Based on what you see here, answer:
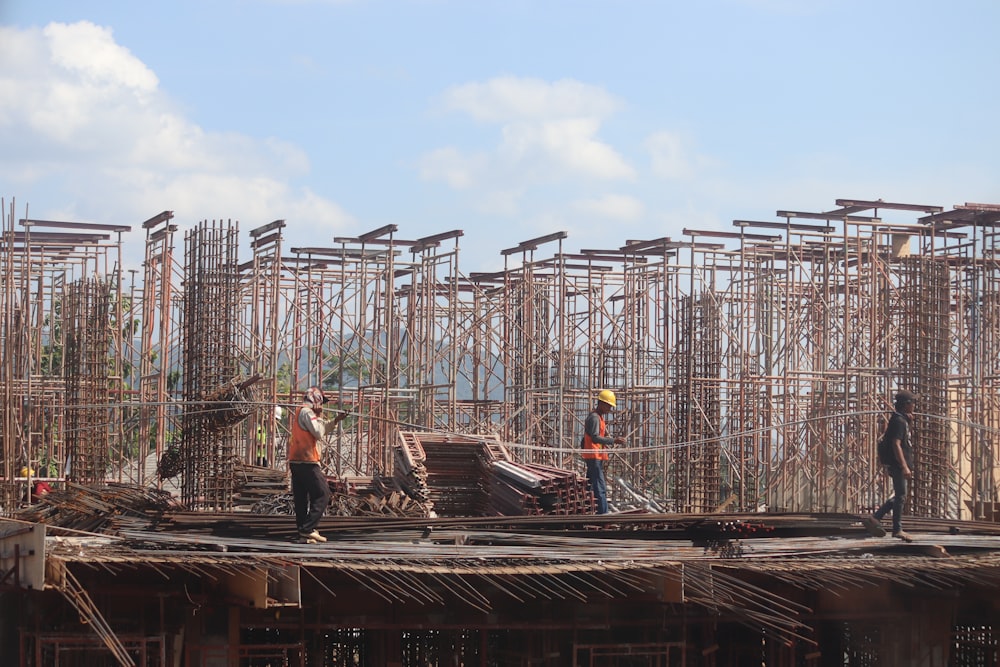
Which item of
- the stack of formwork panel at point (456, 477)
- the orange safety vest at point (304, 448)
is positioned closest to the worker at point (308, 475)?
the orange safety vest at point (304, 448)

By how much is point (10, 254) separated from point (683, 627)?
1194 cm

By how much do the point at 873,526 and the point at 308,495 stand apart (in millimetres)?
5627

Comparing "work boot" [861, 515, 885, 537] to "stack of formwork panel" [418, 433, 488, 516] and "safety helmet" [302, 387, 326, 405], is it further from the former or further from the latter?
"safety helmet" [302, 387, 326, 405]

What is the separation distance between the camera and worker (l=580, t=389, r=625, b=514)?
1501 centimetres

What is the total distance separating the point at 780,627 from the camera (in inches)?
491

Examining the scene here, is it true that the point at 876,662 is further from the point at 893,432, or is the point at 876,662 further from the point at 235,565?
the point at 235,565

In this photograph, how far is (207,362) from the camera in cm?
1900

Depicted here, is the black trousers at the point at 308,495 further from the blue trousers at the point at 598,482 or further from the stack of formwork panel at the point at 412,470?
the blue trousers at the point at 598,482

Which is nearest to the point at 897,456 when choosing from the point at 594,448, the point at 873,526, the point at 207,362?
the point at 873,526

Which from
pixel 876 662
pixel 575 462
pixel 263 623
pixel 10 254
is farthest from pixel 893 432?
pixel 575 462

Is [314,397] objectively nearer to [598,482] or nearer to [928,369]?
[598,482]

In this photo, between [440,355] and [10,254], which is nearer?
[10,254]

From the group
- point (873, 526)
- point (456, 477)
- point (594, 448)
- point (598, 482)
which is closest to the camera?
point (873, 526)

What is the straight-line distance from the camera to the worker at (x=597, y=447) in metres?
15.0
